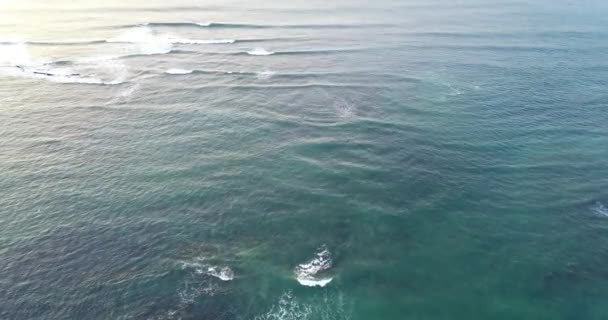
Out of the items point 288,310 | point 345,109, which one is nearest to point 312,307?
point 288,310

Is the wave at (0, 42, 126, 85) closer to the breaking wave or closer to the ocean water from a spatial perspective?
the ocean water

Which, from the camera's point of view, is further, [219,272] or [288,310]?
[219,272]

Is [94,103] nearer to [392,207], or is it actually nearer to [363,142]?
[363,142]

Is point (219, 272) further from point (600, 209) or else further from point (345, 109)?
point (600, 209)

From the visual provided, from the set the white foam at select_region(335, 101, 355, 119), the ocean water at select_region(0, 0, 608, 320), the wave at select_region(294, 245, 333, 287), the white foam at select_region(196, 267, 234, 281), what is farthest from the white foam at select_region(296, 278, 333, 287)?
the white foam at select_region(335, 101, 355, 119)

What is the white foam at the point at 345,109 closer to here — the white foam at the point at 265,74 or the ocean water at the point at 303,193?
the ocean water at the point at 303,193

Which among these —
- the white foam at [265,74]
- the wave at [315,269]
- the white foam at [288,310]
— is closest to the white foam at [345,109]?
the white foam at [265,74]

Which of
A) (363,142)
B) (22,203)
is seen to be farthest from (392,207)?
(22,203)
